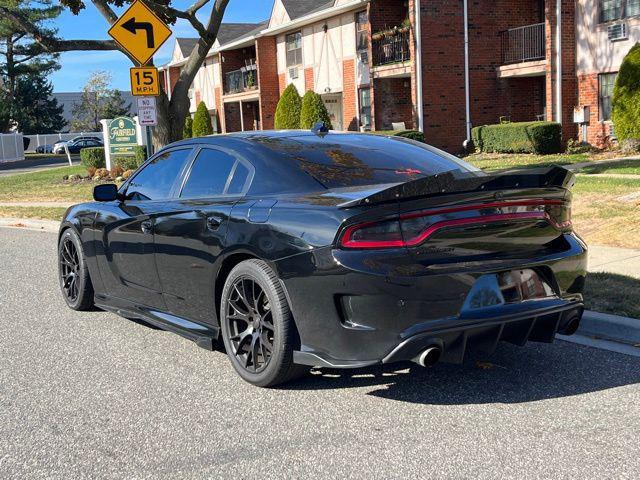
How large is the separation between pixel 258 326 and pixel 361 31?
27655 millimetres

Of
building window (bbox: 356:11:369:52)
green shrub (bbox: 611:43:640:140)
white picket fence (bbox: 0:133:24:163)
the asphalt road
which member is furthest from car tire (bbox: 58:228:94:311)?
white picket fence (bbox: 0:133:24:163)

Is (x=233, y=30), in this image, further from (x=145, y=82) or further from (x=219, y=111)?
(x=145, y=82)

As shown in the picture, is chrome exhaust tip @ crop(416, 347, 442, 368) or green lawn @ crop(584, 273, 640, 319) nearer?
chrome exhaust tip @ crop(416, 347, 442, 368)

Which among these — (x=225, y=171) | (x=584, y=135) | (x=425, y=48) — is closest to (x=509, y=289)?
(x=225, y=171)

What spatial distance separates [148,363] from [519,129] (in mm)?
18913

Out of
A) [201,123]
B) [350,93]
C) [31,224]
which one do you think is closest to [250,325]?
Answer: [31,224]

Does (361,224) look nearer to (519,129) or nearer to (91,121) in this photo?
(519,129)

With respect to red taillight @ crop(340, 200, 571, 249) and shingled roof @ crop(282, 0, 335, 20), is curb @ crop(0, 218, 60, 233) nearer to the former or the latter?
red taillight @ crop(340, 200, 571, 249)

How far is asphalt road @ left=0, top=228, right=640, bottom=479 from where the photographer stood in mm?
3861

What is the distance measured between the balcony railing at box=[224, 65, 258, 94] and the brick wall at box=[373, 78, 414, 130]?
11.9 m

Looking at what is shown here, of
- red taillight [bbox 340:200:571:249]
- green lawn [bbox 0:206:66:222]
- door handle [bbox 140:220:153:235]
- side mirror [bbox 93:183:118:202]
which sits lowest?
green lawn [bbox 0:206:66:222]

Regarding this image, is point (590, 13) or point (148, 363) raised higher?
point (590, 13)

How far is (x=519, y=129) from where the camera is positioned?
75.0 feet

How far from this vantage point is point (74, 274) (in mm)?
7492
